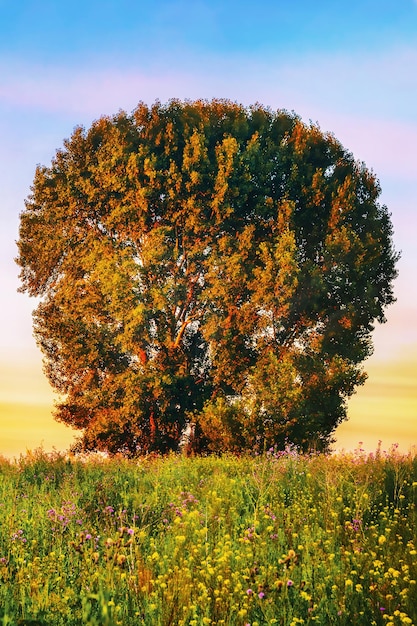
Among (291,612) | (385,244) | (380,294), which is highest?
(385,244)

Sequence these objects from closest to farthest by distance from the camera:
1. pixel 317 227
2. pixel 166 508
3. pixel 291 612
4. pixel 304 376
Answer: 1. pixel 291 612
2. pixel 166 508
3. pixel 304 376
4. pixel 317 227

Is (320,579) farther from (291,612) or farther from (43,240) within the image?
(43,240)

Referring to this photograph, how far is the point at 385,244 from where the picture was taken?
2411cm

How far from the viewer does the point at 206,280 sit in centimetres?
2194

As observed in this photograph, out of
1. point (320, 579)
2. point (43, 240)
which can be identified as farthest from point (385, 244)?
point (320, 579)

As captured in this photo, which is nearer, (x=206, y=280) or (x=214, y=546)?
(x=214, y=546)

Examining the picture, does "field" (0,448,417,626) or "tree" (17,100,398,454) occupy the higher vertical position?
"tree" (17,100,398,454)

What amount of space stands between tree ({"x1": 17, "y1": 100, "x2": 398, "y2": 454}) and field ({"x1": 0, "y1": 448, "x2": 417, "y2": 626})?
7.26m

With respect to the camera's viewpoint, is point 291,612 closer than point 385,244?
Yes

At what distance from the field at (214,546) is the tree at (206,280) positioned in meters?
7.26

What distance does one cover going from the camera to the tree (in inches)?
829

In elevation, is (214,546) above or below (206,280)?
below

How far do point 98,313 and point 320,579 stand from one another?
1629 centimetres

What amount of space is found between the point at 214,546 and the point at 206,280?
46.7 feet
